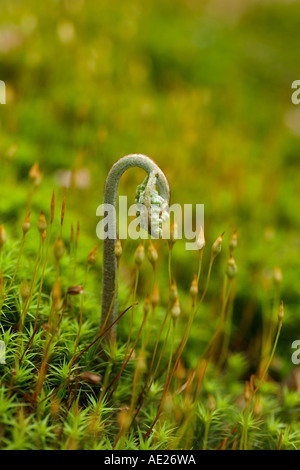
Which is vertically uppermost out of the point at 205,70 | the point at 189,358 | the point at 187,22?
the point at 187,22

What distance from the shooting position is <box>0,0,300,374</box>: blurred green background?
2.11 meters

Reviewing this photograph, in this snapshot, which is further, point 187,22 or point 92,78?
point 187,22

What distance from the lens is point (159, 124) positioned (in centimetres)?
286

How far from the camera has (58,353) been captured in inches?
48.8

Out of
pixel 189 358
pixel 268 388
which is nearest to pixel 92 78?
pixel 189 358

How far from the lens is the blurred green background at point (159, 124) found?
211 cm

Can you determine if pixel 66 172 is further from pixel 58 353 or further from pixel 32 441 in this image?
pixel 32 441

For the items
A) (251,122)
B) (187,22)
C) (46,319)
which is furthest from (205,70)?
(46,319)

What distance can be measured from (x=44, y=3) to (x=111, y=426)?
11.2 ft

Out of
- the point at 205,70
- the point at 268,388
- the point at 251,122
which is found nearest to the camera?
the point at 268,388

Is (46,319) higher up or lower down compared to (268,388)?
higher up
